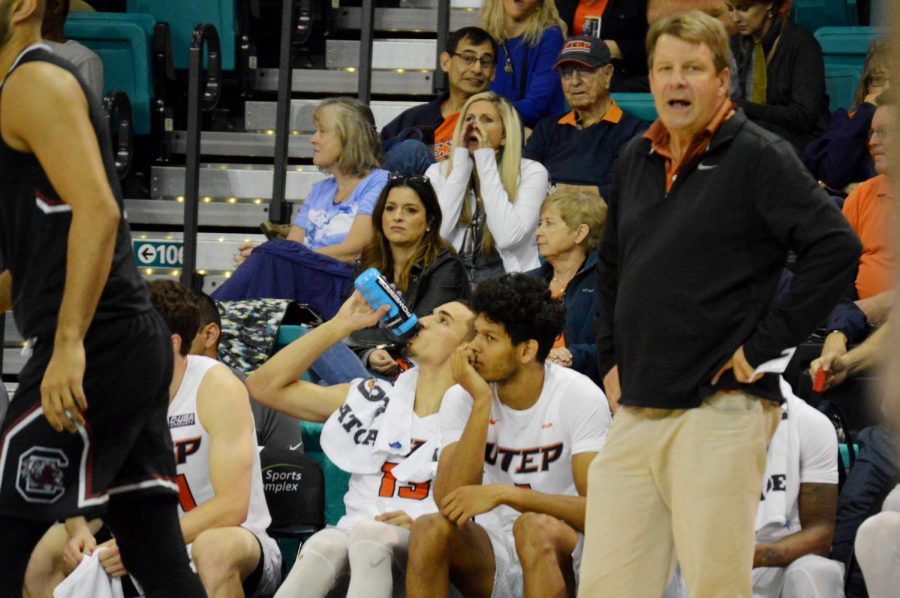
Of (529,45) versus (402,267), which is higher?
(529,45)

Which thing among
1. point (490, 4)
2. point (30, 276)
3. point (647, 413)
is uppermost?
point (490, 4)

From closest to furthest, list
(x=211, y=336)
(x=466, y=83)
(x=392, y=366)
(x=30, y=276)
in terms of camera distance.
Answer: (x=30, y=276) → (x=211, y=336) → (x=392, y=366) → (x=466, y=83)

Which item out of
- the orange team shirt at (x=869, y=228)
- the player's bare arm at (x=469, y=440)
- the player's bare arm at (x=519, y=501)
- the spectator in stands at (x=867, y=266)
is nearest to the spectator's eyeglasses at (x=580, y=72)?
the spectator in stands at (x=867, y=266)

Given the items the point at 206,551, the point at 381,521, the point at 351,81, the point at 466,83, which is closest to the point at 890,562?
the point at 381,521

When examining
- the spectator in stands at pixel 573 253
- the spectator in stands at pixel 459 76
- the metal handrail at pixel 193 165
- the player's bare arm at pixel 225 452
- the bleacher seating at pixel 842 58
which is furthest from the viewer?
the bleacher seating at pixel 842 58

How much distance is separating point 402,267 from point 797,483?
203cm

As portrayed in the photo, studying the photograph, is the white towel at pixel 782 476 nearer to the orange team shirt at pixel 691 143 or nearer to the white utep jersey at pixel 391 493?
the white utep jersey at pixel 391 493

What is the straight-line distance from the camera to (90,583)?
4.23 meters

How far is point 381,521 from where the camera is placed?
4453 millimetres

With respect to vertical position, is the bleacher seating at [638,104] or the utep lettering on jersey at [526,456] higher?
the bleacher seating at [638,104]

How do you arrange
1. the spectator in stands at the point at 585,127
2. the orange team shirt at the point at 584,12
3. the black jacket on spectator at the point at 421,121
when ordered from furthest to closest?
the orange team shirt at the point at 584,12, the black jacket on spectator at the point at 421,121, the spectator in stands at the point at 585,127

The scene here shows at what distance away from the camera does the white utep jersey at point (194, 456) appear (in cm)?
451

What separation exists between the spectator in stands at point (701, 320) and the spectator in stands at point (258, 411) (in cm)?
192

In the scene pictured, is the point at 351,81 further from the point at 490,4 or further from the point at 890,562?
the point at 890,562
